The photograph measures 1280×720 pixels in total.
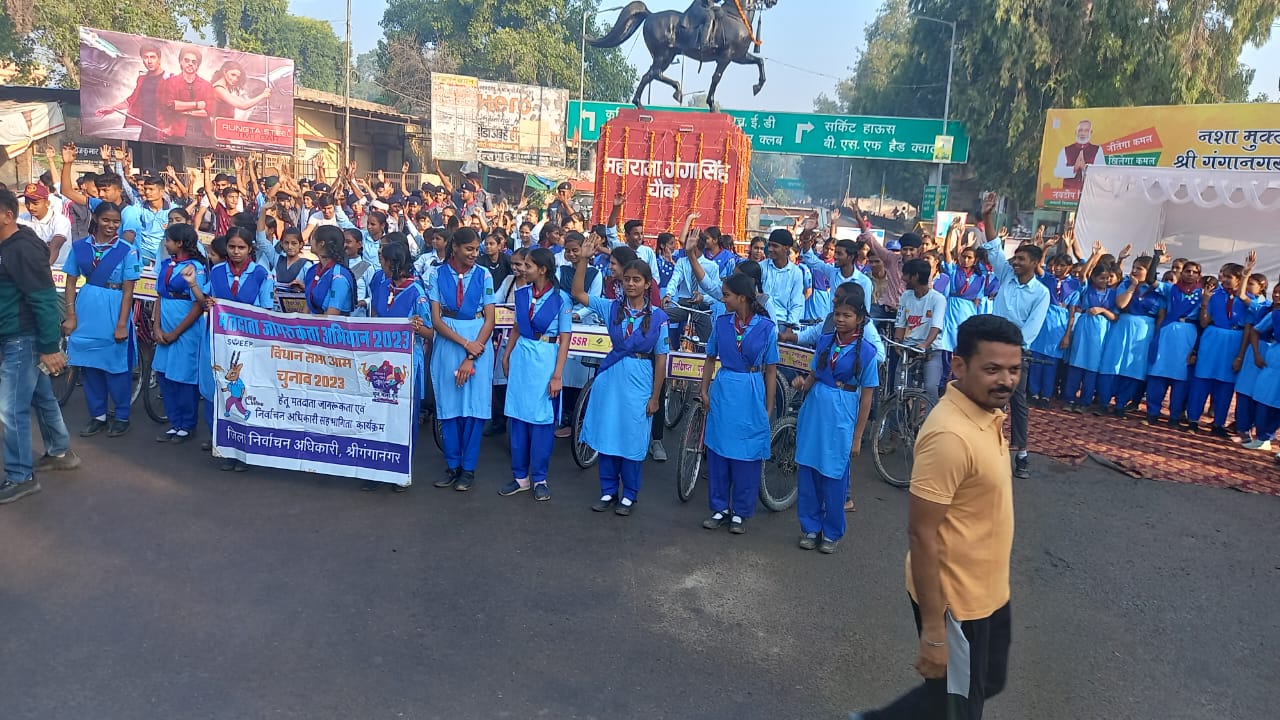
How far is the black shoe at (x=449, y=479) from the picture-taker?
600 centimetres

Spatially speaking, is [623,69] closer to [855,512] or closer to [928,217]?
[928,217]

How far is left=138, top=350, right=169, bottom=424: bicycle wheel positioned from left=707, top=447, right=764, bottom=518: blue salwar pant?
14.6 ft

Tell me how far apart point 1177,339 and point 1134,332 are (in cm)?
41

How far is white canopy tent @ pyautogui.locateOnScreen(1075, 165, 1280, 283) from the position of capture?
44.3 ft

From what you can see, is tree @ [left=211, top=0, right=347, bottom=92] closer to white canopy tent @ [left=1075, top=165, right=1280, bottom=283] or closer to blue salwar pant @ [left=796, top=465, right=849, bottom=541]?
white canopy tent @ [left=1075, top=165, right=1280, bottom=283]

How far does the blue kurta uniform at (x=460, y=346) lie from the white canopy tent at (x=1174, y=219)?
39.5 feet

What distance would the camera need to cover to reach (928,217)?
32312mm

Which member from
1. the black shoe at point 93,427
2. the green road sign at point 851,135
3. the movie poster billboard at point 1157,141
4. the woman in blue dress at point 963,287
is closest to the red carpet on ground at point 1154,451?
the woman in blue dress at point 963,287

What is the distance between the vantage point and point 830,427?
5105mm

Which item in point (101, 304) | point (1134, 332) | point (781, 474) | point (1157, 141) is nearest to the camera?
point (781, 474)

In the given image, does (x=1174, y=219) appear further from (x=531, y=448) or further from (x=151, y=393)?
(x=151, y=393)

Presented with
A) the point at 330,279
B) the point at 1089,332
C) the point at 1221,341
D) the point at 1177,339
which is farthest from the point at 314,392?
the point at 1221,341

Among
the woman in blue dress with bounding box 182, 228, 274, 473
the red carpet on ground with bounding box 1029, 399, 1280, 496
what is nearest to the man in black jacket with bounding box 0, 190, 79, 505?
the woman in blue dress with bounding box 182, 228, 274, 473

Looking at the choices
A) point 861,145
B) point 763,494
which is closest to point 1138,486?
point 763,494
